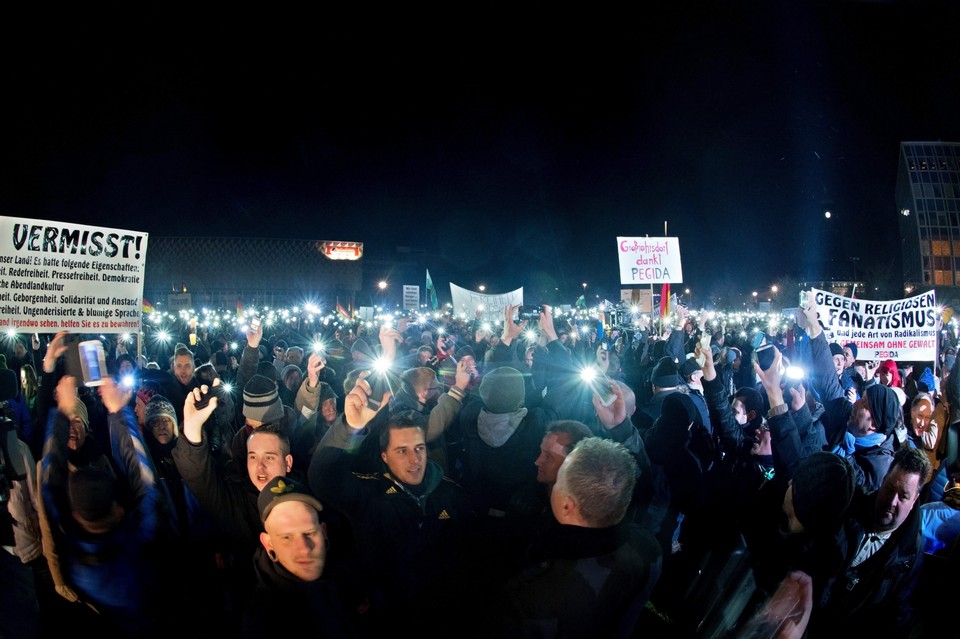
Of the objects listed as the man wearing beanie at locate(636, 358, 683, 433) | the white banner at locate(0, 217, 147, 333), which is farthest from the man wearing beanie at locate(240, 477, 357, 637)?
the white banner at locate(0, 217, 147, 333)

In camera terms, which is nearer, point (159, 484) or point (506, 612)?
point (506, 612)

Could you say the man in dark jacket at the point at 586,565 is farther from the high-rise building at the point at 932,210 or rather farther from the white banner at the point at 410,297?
the high-rise building at the point at 932,210

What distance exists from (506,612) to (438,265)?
105 metres

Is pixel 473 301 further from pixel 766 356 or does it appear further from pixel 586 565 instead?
pixel 586 565

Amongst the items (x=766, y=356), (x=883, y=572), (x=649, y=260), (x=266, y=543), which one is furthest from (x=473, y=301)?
(x=266, y=543)

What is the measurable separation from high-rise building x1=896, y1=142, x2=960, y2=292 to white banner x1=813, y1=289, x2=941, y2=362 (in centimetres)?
7267

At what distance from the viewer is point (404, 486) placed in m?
3.13

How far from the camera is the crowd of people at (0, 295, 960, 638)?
91.6 inches

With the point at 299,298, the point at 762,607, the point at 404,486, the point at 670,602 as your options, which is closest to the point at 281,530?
the point at 404,486

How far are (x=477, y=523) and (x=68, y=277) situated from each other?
14.2 feet

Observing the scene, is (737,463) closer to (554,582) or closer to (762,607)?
(762,607)

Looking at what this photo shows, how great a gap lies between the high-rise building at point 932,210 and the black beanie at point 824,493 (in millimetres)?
78562

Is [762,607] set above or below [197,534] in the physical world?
below

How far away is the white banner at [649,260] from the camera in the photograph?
12.0 meters
